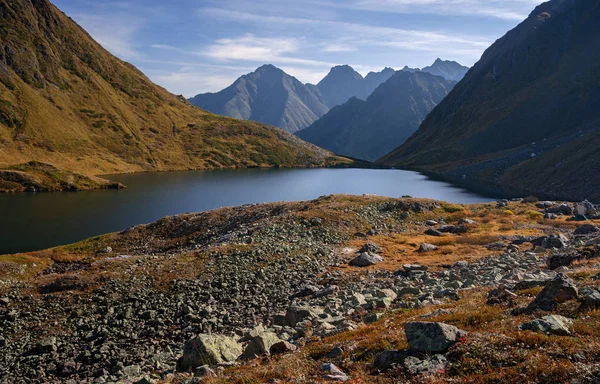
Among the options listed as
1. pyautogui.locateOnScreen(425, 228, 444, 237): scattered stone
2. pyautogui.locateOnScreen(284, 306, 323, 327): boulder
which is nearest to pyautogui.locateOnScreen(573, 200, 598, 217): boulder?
pyautogui.locateOnScreen(425, 228, 444, 237): scattered stone

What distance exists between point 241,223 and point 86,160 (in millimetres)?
160527

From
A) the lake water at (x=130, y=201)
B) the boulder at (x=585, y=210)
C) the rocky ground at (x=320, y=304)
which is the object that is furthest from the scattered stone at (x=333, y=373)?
the lake water at (x=130, y=201)

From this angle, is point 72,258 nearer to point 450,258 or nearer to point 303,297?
point 303,297

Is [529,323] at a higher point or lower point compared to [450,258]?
higher

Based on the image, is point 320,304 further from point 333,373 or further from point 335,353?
point 333,373

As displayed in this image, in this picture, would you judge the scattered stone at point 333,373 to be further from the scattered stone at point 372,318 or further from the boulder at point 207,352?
the scattered stone at point 372,318

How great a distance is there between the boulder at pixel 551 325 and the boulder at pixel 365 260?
1004 inches

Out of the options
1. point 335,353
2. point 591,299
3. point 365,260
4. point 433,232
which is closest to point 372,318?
point 335,353

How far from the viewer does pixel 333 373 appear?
1357cm

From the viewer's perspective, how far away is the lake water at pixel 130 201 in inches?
2982

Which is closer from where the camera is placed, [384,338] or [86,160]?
[384,338]

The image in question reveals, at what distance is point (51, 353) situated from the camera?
85.1 ft

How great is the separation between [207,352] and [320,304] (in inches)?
410

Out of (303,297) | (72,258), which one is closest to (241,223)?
(72,258)
